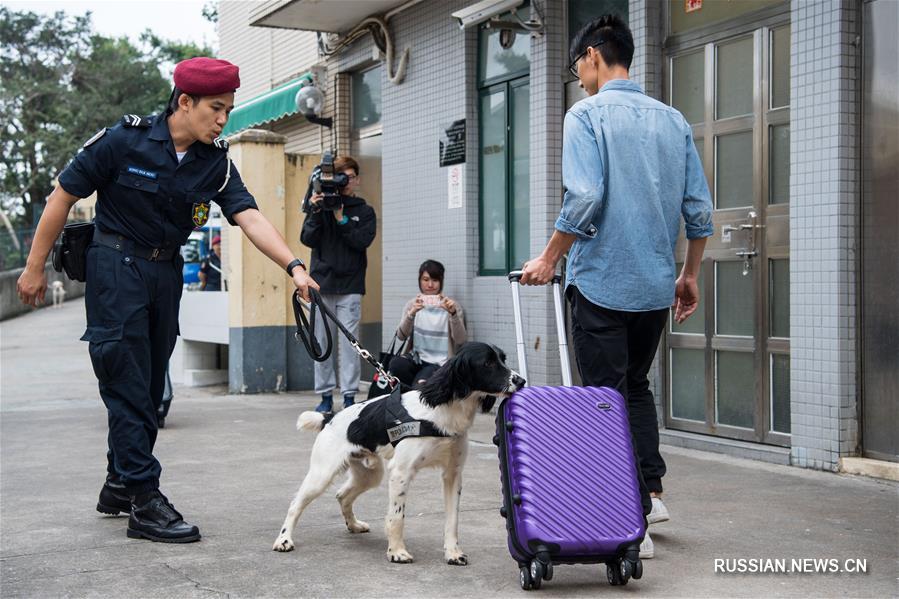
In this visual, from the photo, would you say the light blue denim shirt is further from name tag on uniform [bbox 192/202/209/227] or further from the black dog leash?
name tag on uniform [bbox 192/202/209/227]

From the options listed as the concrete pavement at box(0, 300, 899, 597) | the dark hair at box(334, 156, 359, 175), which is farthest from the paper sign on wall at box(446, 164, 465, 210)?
the concrete pavement at box(0, 300, 899, 597)

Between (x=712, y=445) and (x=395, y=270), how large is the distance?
4340 millimetres

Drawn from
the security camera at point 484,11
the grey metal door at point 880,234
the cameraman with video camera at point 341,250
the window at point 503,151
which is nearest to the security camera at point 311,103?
the window at point 503,151

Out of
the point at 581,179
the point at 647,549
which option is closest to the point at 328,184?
the point at 581,179

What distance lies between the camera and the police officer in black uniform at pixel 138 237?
15.3 ft

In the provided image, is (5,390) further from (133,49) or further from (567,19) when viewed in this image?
(133,49)

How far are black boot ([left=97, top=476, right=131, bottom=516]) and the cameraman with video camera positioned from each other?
4.00 metres

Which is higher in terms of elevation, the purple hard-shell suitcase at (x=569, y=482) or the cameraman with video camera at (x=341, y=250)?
the cameraman with video camera at (x=341, y=250)

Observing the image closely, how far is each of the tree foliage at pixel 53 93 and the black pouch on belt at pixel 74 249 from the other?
39257mm

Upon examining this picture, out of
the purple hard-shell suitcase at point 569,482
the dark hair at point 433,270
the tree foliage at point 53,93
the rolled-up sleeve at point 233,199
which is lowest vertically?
the purple hard-shell suitcase at point 569,482

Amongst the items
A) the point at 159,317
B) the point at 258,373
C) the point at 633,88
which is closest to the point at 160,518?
the point at 159,317

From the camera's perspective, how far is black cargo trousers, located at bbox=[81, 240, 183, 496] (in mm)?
4699

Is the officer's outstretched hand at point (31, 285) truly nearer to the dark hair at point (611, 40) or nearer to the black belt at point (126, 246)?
the black belt at point (126, 246)

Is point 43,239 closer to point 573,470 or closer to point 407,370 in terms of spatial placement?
point 573,470
